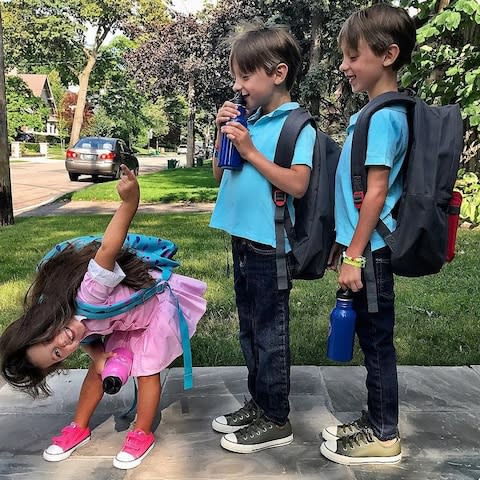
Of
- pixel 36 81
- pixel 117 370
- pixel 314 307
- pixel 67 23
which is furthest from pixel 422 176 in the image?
pixel 36 81

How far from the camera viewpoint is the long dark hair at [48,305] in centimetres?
240

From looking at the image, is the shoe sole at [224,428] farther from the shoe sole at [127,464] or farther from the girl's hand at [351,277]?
the girl's hand at [351,277]

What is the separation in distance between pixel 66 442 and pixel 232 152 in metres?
1.46

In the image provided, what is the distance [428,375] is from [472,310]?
1.55 m

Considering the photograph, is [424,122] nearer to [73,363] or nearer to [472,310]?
[73,363]

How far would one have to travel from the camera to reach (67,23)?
33.4 m

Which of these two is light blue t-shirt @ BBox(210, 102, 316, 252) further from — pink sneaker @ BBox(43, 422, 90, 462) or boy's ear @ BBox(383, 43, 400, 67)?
pink sneaker @ BBox(43, 422, 90, 462)

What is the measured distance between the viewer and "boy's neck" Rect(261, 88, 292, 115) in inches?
101

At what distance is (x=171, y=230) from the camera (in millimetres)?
9117

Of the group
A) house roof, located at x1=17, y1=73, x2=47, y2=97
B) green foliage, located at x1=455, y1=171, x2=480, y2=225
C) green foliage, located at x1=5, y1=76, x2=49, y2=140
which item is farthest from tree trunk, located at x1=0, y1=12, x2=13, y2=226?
house roof, located at x1=17, y1=73, x2=47, y2=97

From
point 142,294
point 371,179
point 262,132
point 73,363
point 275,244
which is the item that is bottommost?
point 73,363

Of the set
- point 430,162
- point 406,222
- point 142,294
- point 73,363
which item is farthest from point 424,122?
point 73,363

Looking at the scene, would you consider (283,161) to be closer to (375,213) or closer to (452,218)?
(375,213)

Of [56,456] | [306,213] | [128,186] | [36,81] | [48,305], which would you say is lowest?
[56,456]
